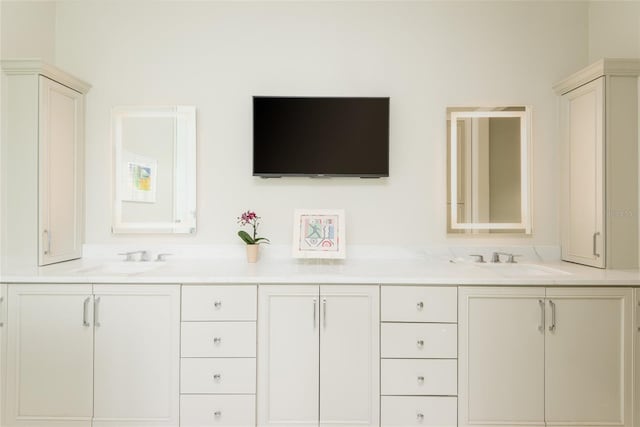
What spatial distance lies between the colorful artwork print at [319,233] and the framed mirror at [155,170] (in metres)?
0.77

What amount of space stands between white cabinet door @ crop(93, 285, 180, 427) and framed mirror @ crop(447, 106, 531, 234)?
1891 mm

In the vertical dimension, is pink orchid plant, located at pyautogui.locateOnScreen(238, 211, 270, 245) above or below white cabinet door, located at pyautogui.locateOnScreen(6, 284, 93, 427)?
above

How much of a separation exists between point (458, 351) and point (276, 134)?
1.71 metres

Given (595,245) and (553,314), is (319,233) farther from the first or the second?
(595,245)

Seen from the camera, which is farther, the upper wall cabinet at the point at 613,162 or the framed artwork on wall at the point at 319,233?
the framed artwork on wall at the point at 319,233

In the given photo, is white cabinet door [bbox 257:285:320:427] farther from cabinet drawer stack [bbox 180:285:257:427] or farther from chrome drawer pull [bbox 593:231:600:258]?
chrome drawer pull [bbox 593:231:600:258]

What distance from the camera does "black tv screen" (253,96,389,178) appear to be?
2.48 metres

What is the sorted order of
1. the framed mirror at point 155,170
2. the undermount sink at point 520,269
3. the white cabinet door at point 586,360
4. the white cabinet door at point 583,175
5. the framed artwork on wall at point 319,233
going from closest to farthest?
the white cabinet door at point 586,360 → the undermount sink at point 520,269 → the white cabinet door at point 583,175 → the framed artwork on wall at point 319,233 → the framed mirror at point 155,170

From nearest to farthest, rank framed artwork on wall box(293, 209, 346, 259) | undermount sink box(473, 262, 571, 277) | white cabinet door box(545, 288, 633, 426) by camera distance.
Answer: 1. white cabinet door box(545, 288, 633, 426)
2. undermount sink box(473, 262, 571, 277)
3. framed artwork on wall box(293, 209, 346, 259)

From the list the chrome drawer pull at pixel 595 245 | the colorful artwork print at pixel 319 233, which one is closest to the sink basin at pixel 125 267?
the colorful artwork print at pixel 319 233

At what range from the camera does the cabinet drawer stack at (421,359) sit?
1944 mm

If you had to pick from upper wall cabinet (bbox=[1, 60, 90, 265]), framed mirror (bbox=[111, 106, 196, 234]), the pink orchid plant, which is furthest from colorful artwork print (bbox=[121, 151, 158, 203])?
the pink orchid plant


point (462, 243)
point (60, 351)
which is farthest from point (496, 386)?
point (60, 351)

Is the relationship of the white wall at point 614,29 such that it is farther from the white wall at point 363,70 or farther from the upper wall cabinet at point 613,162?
the upper wall cabinet at point 613,162
